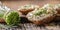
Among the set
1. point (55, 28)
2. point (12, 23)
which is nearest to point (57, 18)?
point (55, 28)

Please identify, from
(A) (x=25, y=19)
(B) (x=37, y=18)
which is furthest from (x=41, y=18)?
(A) (x=25, y=19)

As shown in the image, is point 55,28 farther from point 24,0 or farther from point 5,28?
point 24,0

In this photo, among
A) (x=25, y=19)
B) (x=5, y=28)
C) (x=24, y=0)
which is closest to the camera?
(x=5, y=28)

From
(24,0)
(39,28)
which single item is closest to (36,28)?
(39,28)

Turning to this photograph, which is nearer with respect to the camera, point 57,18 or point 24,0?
point 57,18

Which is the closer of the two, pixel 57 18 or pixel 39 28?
pixel 39 28

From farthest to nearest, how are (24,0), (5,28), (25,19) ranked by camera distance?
(24,0) < (25,19) < (5,28)

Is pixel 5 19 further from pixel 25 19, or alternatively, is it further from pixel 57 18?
pixel 57 18

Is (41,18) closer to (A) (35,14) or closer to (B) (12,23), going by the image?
(A) (35,14)
